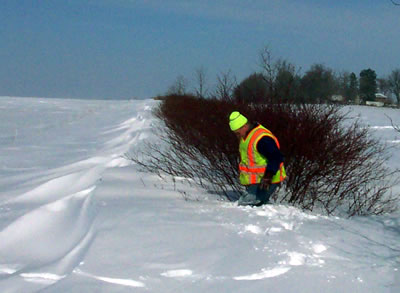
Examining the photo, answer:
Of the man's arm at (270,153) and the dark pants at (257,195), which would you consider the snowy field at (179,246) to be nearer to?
the dark pants at (257,195)

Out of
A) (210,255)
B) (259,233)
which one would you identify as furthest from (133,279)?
(259,233)

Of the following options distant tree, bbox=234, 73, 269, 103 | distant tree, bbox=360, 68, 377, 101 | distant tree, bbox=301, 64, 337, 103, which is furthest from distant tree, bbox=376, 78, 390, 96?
distant tree, bbox=234, 73, 269, 103

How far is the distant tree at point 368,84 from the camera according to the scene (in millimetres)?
67000

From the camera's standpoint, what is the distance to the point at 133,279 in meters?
3.82

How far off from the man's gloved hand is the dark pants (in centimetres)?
11

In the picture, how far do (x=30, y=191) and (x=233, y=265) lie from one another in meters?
3.63

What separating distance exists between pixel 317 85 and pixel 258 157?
5.52m

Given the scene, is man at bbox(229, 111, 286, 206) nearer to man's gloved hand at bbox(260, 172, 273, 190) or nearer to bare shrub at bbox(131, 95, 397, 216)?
man's gloved hand at bbox(260, 172, 273, 190)

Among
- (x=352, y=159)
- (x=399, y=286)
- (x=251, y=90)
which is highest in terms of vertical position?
(x=251, y=90)

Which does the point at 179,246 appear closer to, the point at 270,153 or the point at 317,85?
the point at 270,153

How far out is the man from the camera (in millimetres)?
5246

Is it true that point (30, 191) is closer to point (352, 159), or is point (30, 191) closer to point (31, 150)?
point (352, 159)

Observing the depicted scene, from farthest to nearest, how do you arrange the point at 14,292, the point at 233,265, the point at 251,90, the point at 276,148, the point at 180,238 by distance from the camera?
the point at 251,90, the point at 276,148, the point at 180,238, the point at 233,265, the point at 14,292

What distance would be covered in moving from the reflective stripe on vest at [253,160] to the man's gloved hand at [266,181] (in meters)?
0.11
